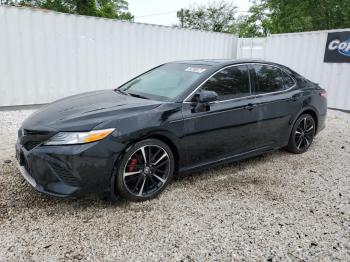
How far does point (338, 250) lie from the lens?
2.71m

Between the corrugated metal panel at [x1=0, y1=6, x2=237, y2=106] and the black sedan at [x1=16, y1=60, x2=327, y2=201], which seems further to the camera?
the corrugated metal panel at [x1=0, y1=6, x2=237, y2=106]

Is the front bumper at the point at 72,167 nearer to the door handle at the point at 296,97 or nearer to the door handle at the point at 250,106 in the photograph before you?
the door handle at the point at 250,106

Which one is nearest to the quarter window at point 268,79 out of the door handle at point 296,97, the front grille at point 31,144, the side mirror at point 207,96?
the door handle at point 296,97

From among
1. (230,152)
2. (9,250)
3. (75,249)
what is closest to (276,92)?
(230,152)

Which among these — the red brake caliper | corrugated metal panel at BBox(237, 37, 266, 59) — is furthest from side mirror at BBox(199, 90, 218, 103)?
corrugated metal panel at BBox(237, 37, 266, 59)

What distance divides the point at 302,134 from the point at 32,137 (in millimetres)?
4056

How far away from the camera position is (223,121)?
153 inches

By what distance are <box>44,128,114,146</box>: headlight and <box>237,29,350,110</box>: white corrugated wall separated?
827 cm

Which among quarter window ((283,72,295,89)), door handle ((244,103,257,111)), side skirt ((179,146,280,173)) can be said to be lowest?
side skirt ((179,146,280,173))

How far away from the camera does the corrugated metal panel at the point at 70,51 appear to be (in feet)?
24.3

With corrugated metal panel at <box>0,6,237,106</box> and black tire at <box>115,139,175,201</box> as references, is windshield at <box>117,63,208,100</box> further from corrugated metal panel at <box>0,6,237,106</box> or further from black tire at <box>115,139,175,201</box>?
corrugated metal panel at <box>0,6,237,106</box>

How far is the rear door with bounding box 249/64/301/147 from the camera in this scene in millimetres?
4371

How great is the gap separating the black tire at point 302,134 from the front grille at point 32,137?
12.0 ft

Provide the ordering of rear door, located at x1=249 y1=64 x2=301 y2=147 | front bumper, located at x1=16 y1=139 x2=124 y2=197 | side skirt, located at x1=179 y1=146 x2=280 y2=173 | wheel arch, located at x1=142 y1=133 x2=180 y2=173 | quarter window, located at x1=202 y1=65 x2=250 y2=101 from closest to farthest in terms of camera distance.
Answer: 1. front bumper, located at x1=16 y1=139 x2=124 y2=197
2. wheel arch, located at x1=142 y1=133 x2=180 y2=173
3. side skirt, located at x1=179 y1=146 x2=280 y2=173
4. quarter window, located at x1=202 y1=65 x2=250 y2=101
5. rear door, located at x1=249 y1=64 x2=301 y2=147
